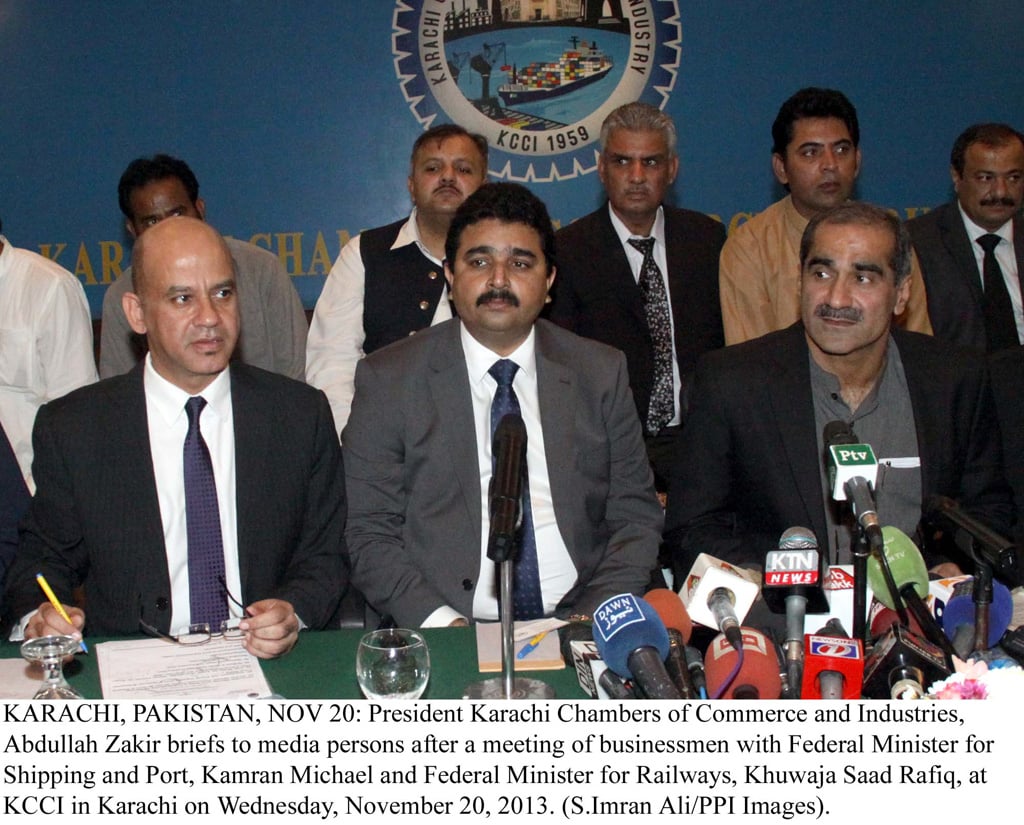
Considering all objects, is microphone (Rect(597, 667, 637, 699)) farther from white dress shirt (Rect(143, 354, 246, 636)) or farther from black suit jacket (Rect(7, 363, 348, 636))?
white dress shirt (Rect(143, 354, 246, 636))

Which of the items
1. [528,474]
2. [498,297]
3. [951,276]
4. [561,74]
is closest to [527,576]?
[528,474]

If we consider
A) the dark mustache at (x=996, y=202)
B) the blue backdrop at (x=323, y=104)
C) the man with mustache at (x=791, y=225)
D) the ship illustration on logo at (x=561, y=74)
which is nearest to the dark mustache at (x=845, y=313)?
the man with mustache at (x=791, y=225)

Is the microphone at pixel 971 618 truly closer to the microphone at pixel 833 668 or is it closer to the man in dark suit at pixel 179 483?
the microphone at pixel 833 668

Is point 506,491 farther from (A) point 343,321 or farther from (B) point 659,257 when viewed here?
(B) point 659,257

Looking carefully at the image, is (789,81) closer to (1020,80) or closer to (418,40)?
(1020,80)

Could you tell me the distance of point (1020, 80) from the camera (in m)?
5.84

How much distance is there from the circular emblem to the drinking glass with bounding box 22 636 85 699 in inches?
167

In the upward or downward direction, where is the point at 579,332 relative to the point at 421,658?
upward

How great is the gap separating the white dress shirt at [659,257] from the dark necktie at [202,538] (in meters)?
2.11

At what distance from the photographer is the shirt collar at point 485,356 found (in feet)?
10.0

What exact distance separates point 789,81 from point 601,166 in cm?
175

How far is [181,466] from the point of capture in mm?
2729

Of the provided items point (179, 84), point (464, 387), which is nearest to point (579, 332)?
point (464, 387)

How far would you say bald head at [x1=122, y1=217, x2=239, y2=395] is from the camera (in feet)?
8.95
